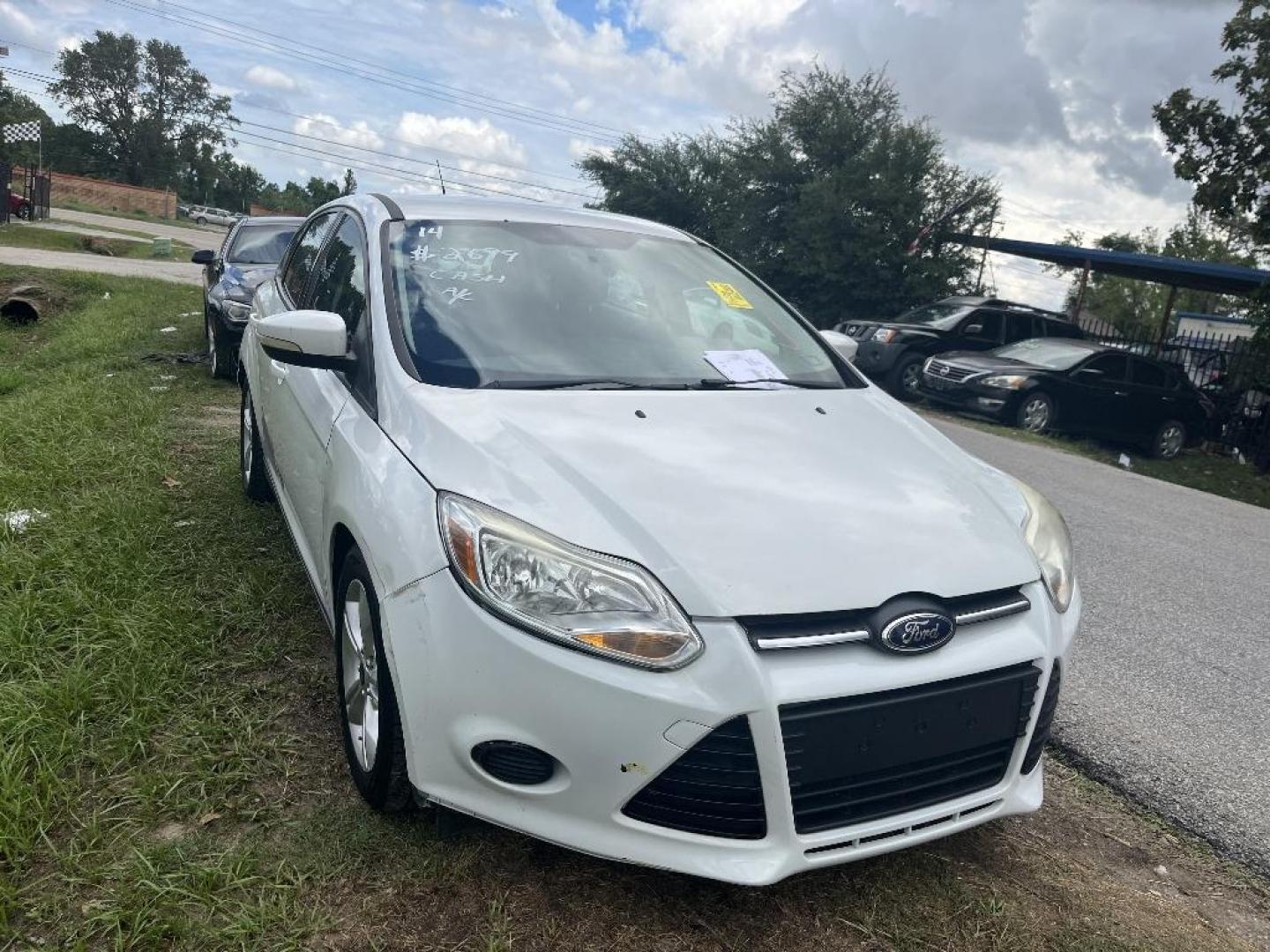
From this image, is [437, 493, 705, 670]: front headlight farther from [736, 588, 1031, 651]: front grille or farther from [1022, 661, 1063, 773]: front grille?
[1022, 661, 1063, 773]: front grille

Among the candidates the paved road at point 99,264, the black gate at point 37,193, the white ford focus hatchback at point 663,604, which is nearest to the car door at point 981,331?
the white ford focus hatchback at point 663,604

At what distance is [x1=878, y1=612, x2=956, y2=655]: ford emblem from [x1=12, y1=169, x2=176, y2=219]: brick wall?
5734cm

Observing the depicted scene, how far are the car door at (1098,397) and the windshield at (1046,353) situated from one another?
→ 19cm

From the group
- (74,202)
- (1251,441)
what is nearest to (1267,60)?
(1251,441)

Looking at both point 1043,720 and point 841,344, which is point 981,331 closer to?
point 841,344

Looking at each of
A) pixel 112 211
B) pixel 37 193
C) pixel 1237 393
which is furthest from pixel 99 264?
pixel 112 211

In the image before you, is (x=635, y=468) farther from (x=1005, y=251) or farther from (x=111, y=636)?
(x=1005, y=251)

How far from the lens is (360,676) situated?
2535 millimetres

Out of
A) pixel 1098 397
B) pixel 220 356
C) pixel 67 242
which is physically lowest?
pixel 67 242

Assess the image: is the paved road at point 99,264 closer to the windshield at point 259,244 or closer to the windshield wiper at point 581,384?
the windshield at point 259,244

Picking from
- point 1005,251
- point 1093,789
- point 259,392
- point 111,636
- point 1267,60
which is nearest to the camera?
point 1093,789

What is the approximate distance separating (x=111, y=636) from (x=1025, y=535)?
9.38 feet

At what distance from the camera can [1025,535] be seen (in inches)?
98.0

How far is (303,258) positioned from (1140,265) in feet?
60.9
